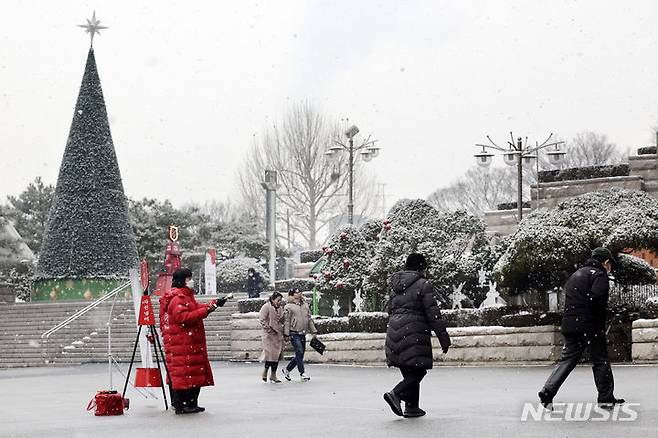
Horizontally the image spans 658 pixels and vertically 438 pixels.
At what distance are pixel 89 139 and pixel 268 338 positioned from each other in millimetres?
25756

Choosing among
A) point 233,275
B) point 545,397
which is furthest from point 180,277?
point 233,275

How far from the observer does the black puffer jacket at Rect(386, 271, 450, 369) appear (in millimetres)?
11359

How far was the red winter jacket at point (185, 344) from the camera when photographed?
A: 42.8ft

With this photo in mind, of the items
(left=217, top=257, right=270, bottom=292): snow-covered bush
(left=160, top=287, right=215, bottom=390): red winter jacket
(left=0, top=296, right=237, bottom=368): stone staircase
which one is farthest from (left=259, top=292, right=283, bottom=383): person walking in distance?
(left=217, top=257, right=270, bottom=292): snow-covered bush

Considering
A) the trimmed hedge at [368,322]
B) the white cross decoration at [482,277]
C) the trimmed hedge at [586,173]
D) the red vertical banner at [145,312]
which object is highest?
the trimmed hedge at [586,173]

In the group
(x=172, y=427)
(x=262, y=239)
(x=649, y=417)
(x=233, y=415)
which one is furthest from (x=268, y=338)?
(x=262, y=239)

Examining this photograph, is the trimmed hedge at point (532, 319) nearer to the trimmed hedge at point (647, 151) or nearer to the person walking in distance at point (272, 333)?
the person walking in distance at point (272, 333)

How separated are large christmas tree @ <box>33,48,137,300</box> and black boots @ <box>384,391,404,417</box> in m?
33.1

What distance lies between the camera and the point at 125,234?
44.9 metres

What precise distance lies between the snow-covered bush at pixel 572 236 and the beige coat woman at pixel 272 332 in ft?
17.6

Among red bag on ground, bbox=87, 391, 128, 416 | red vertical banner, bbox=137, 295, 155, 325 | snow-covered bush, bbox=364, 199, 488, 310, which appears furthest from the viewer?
snow-covered bush, bbox=364, 199, 488, 310

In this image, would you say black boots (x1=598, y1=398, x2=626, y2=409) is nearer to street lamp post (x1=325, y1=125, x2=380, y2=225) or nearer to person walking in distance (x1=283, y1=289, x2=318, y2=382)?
person walking in distance (x1=283, y1=289, x2=318, y2=382)

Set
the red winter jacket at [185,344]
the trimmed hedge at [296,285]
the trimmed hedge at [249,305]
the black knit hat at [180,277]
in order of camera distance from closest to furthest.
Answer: the red winter jacket at [185,344], the black knit hat at [180,277], the trimmed hedge at [249,305], the trimmed hedge at [296,285]

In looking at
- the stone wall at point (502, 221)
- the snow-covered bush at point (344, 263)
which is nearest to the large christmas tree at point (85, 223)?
the snow-covered bush at point (344, 263)
